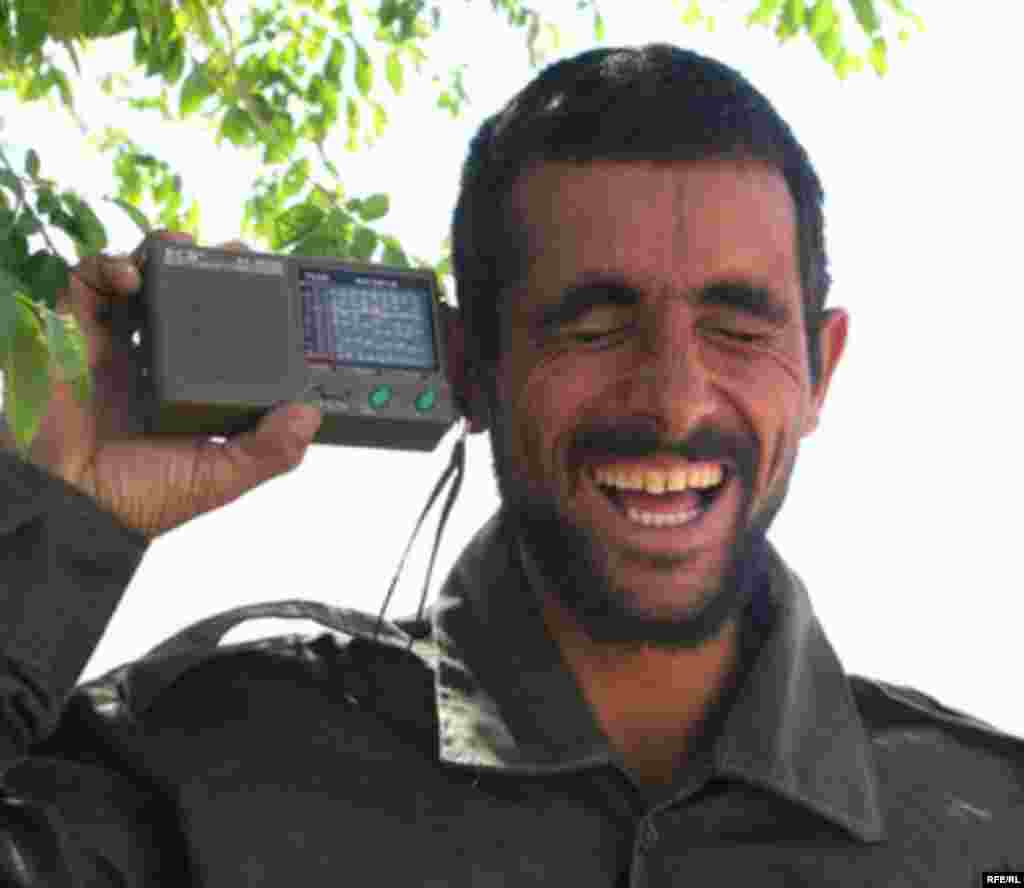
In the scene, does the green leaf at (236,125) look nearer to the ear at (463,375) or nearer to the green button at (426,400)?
the ear at (463,375)

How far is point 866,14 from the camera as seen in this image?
5094 mm

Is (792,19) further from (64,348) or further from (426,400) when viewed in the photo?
(64,348)

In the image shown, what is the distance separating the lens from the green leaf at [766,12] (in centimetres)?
554

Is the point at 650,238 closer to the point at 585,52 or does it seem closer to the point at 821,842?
the point at 585,52

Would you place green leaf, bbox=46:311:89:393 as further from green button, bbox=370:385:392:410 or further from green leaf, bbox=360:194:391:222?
green leaf, bbox=360:194:391:222

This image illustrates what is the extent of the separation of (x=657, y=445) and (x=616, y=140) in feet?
1.28

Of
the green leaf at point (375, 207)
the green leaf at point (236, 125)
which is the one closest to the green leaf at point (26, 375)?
the green leaf at point (375, 207)

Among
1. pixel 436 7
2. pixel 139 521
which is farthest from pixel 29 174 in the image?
pixel 436 7

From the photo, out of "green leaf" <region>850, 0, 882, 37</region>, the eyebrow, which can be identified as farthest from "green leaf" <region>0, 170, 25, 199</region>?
"green leaf" <region>850, 0, 882, 37</region>

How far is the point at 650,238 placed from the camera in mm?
2826

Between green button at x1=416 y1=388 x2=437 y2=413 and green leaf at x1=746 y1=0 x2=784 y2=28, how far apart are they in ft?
9.81

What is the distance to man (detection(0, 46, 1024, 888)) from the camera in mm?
2543

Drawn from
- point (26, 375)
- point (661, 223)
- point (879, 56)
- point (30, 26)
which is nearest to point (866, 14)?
point (879, 56)

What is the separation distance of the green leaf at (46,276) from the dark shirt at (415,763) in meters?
0.45
